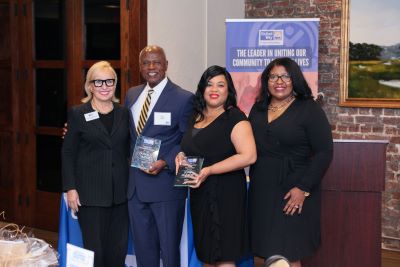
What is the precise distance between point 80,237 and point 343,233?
5.16 feet

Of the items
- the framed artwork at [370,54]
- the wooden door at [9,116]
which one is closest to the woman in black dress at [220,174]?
the framed artwork at [370,54]

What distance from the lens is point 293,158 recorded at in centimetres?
267

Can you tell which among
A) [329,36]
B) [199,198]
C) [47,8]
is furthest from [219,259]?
[47,8]

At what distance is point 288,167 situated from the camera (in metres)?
2.67

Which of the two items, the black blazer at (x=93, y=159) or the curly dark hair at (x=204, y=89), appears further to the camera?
the black blazer at (x=93, y=159)

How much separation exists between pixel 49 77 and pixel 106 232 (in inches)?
102

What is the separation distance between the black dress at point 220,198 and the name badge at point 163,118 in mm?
280

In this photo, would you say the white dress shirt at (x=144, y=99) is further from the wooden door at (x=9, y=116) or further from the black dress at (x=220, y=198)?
the wooden door at (x=9, y=116)

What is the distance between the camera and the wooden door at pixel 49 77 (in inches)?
184

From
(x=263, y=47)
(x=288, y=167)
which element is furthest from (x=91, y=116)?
(x=263, y=47)

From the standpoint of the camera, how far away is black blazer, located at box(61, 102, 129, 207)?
2945 mm

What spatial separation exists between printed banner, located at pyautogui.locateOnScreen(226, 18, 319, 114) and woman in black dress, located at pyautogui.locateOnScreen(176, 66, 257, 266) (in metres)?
2.05

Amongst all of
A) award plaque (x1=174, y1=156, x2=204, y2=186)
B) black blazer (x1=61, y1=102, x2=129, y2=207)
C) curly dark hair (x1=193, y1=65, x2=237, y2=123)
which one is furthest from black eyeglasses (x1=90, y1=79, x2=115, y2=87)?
award plaque (x1=174, y1=156, x2=204, y2=186)

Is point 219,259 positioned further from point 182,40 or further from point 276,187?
point 182,40
